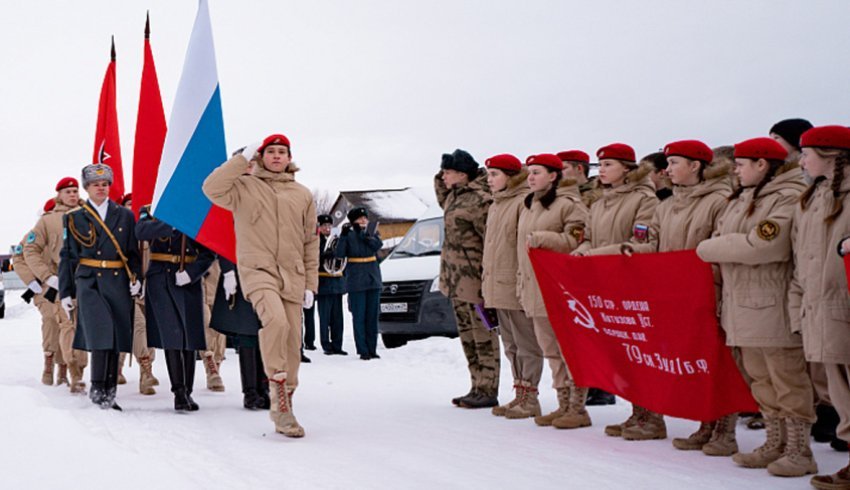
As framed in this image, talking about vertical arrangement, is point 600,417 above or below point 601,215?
below

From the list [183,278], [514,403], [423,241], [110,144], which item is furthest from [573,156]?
[423,241]

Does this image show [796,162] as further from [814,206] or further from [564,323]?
[564,323]

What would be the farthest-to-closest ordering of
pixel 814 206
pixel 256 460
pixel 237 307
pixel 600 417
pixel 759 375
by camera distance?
pixel 237 307 → pixel 600 417 → pixel 256 460 → pixel 759 375 → pixel 814 206

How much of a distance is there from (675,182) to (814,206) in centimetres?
137

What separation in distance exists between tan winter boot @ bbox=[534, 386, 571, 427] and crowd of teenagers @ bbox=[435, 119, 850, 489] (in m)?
0.01

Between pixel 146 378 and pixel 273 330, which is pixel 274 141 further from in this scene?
pixel 146 378

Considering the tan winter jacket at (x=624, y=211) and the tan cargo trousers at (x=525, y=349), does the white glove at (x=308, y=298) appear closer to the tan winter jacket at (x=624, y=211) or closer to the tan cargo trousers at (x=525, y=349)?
the tan cargo trousers at (x=525, y=349)

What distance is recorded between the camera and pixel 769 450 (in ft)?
18.5

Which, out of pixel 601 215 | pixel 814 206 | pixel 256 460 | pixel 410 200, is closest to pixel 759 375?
pixel 814 206

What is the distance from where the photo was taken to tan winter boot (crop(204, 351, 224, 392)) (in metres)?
10.4

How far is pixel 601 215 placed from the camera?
7.23 meters

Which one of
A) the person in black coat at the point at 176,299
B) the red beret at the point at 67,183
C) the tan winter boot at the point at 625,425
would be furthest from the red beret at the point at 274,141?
the red beret at the point at 67,183

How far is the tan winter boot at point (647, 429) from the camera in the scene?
6.73m

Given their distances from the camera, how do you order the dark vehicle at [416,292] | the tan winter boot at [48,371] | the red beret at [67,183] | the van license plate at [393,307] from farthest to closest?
the van license plate at [393,307] → the dark vehicle at [416,292] → the tan winter boot at [48,371] → the red beret at [67,183]
